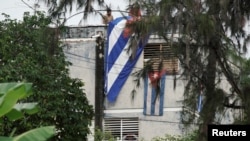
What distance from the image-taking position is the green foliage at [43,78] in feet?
49.5

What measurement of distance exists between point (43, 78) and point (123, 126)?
17.3ft

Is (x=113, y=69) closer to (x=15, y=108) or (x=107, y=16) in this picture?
(x=107, y=16)

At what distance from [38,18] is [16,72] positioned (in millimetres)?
1255

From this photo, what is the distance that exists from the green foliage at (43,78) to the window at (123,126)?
423 centimetres

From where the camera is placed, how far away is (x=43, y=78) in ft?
50.3

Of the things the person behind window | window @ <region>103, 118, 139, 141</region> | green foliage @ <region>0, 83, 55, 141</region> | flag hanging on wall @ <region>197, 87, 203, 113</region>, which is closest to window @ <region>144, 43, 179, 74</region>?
flag hanging on wall @ <region>197, 87, 203, 113</region>

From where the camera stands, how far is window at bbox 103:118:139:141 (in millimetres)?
20094

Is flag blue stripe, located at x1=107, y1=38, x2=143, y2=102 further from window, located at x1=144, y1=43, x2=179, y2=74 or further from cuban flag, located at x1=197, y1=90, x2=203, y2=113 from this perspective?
window, located at x1=144, y1=43, x2=179, y2=74

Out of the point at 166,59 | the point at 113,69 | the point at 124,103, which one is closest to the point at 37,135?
the point at 166,59

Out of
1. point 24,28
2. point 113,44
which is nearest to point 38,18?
point 24,28

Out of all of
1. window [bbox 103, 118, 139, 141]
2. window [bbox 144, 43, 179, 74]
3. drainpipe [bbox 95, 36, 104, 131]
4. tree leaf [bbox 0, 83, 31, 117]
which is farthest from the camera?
window [bbox 103, 118, 139, 141]

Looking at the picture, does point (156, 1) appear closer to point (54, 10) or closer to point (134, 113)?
point (54, 10)

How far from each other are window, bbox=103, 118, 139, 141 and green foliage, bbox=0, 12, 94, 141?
4226 millimetres

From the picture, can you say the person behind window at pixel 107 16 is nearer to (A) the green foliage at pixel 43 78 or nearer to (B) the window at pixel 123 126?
(A) the green foliage at pixel 43 78
